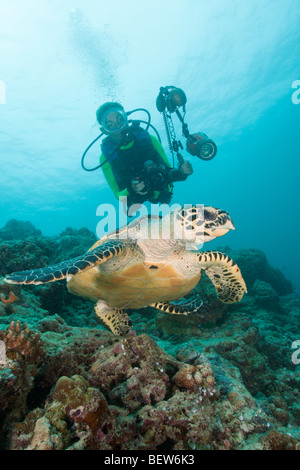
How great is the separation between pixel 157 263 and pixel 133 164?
15.3 feet

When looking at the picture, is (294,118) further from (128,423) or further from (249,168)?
(128,423)

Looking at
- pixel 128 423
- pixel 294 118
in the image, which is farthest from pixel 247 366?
pixel 294 118

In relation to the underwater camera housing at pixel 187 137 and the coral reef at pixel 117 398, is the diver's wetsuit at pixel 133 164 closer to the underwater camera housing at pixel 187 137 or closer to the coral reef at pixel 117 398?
the underwater camera housing at pixel 187 137

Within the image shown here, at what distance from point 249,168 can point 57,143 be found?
6683 centimetres

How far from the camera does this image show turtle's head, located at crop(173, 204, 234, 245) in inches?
125

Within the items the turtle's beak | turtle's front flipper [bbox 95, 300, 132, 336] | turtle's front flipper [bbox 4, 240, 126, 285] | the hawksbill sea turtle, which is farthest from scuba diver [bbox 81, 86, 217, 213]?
turtle's front flipper [bbox 4, 240, 126, 285]

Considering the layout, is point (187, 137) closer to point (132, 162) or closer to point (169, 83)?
point (132, 162)

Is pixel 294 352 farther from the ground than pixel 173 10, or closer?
closer

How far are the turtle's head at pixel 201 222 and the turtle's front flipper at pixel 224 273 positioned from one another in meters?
0.44

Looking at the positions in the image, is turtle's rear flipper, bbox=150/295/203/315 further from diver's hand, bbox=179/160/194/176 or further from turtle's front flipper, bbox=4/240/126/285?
diver's hand, bbox=179/160/194/176

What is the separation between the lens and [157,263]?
372 cm

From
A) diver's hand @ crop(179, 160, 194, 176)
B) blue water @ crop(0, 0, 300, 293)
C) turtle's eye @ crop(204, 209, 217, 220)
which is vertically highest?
blue water @ crop(0, 0, 300, 293)

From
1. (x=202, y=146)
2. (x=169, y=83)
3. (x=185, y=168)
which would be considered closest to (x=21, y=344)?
(x=185, y=168)

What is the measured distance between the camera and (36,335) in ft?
6.09
